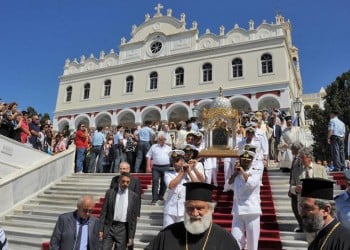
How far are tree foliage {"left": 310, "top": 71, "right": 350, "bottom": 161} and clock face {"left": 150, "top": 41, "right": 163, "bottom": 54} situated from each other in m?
15.9

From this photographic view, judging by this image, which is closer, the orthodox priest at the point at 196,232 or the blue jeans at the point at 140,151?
the orthodox priest at the point at 196,232

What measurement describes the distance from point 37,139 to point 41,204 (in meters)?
3.47

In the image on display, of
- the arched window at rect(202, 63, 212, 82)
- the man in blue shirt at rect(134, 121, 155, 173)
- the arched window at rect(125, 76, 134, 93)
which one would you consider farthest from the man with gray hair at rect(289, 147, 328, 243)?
the arched window at rect(125, 76, 134, 93)

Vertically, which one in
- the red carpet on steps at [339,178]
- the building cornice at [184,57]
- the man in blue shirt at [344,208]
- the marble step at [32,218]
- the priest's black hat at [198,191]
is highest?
the building cornice at [184,57]

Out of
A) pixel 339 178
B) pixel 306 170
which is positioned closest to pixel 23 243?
pixel 306 170

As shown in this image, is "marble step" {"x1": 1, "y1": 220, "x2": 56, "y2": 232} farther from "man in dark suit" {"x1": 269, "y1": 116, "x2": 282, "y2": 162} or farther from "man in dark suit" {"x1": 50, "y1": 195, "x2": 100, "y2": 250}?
"man in dark suit" {"x1": 269, "y1": 116, "x2": 282, "y2": 162}

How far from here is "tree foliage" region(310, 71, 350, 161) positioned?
26.0 m

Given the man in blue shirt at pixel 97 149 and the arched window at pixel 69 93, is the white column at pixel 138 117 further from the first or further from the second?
the man in blue shirt at pixel 97 149

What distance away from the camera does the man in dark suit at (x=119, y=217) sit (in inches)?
199

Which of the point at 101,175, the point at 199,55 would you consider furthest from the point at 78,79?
the point at 101,175

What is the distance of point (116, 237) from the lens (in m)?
5.06

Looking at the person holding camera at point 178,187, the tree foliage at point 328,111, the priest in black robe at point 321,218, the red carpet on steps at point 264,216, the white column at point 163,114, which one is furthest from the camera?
the white column at point 163,114

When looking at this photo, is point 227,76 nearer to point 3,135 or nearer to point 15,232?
point 3,135

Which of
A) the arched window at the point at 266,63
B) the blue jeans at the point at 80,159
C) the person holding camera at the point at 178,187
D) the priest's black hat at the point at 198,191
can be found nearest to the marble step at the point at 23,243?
the person holding camera at the point at 178,187
